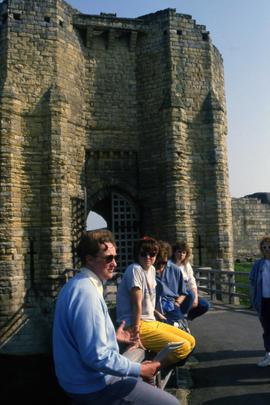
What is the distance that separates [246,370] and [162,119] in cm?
1146

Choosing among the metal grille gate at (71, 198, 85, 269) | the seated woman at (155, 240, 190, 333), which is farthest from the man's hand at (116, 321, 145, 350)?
the metal grille gate at (71, 198, 85, 269)

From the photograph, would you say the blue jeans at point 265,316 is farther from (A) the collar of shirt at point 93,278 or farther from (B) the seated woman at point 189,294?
(A) the collar of shirt at point 93,278

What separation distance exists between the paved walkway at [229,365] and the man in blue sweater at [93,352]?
2002 millimetres

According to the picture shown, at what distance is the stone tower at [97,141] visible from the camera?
14.0 meters

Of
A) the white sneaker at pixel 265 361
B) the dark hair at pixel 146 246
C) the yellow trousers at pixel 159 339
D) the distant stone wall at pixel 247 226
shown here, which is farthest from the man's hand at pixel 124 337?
the distant stone wall at pixel 247 226

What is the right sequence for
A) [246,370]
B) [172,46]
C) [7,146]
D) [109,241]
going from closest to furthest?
[109,241]
[246,370]
[7,146]
[172,46]

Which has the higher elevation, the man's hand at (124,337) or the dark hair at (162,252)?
the dark hair at (162,252)

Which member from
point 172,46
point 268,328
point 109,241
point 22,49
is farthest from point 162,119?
point 109,241

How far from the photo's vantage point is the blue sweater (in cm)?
239

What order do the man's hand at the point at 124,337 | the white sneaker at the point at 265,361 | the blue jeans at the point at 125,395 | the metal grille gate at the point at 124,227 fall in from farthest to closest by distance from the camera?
the metal grille gate at the point at 124,227
the white sneaker at the point at 265,361
the man's hand at the point at 124,337
the blue jeans at the point at 125,395

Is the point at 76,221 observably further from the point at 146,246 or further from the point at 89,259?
the point at 89,259

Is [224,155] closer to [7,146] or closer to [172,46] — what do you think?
[172,46]

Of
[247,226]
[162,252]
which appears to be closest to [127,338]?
[162,252]

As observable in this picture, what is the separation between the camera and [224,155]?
16281mm
